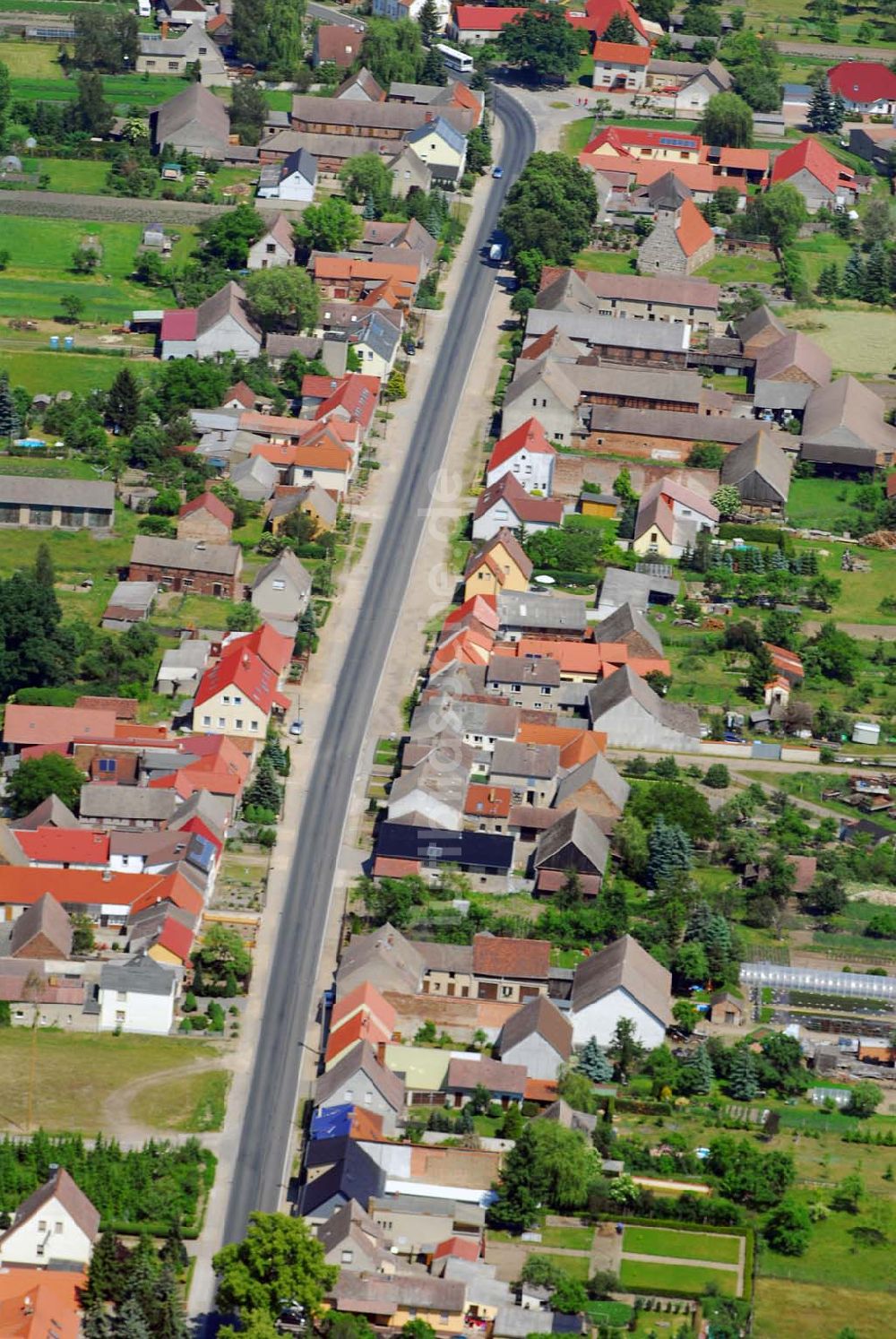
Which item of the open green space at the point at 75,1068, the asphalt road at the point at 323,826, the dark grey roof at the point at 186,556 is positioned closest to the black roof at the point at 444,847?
the asphalt road at the point at 323,826

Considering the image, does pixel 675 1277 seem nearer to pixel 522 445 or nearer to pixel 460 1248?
pixel 460 1248

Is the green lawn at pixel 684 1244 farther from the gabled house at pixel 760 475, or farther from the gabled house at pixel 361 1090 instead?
the gabled house at pixel 760 475

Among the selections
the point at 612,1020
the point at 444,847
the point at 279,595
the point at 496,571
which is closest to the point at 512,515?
the point at 496,571

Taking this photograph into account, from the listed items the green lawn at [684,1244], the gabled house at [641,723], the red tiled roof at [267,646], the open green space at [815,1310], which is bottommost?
the open green space at [815,1310]

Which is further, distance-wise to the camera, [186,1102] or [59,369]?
[59,369]

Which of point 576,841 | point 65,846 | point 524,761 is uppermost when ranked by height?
point 524,761

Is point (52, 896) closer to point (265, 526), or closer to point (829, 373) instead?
point (265, 526)

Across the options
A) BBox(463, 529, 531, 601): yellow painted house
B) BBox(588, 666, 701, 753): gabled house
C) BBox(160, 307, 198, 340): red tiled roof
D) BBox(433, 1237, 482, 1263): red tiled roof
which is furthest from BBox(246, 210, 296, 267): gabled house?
BBox(433, 1237, 482, 1263): red tiled roof

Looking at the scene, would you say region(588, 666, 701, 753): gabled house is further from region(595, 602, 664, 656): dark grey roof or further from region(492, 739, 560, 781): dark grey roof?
region(595, 602, 664, 656): dark grey roof
